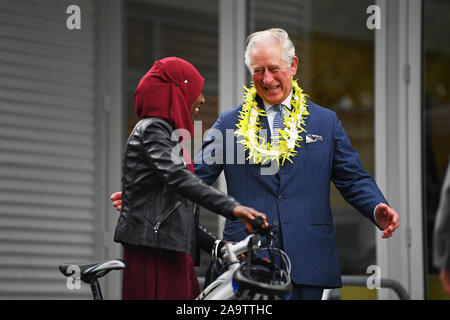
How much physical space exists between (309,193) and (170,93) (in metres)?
0.81

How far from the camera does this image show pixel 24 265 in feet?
19.2

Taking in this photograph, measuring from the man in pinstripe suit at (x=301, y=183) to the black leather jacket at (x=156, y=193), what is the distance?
19.4 inches

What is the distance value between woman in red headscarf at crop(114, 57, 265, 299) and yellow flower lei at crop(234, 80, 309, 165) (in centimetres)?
43

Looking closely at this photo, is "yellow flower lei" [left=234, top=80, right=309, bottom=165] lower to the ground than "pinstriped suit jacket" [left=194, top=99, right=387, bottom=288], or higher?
higher

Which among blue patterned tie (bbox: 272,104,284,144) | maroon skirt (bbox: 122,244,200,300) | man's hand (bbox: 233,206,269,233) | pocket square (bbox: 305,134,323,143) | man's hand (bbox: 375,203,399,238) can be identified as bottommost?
maroon skirt (bbox: 122,244,200,300)

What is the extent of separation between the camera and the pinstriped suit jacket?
305 centimetres

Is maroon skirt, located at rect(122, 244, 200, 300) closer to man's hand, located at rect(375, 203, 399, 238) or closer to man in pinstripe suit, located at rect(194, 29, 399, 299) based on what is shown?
man in pinstripe suit, located at rect(194, 29, 399, 299)

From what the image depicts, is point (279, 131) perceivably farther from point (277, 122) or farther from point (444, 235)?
point (444, 235)

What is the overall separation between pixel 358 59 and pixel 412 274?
180cm

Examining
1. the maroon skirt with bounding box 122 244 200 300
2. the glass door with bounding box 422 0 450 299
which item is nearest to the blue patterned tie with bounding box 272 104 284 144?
the maroon skirt with bounding box 122 244 200 300

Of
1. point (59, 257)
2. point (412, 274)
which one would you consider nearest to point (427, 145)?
point (412, 274)

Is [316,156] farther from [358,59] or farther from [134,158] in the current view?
[358,59]

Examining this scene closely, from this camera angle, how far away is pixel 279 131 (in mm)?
3158

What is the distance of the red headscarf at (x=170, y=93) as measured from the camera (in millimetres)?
2740
